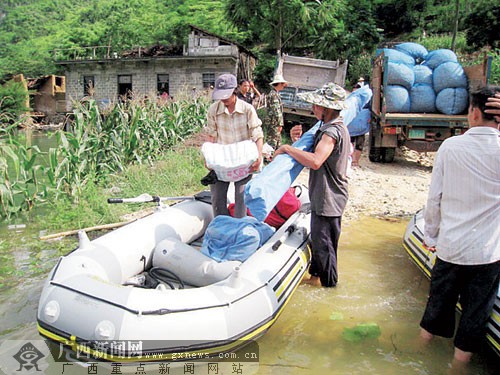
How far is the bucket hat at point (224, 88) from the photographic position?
3.86 metres

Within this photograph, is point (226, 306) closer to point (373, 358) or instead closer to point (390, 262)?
point (373, 358)

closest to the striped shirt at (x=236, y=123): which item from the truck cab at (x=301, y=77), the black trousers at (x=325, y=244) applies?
the black trousers at (x=325, y=244)

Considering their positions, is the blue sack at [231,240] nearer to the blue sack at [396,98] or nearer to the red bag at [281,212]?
the red bag at [281,212]

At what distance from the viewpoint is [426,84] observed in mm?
8227

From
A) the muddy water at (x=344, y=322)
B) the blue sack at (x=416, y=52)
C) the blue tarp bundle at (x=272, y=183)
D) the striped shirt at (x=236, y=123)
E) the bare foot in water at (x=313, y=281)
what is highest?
the blue sack at (x=416, y=52)

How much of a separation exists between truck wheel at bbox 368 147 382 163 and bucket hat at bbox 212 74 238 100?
5732mm

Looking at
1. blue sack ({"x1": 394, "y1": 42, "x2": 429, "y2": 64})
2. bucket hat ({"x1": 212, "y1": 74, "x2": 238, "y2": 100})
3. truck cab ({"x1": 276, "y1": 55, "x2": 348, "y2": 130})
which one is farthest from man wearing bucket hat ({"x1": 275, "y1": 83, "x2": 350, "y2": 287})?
truck cab ({"x1": 276, "y1": 55, "x2": 348, "y2": 130})

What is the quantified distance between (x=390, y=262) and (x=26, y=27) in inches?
2752

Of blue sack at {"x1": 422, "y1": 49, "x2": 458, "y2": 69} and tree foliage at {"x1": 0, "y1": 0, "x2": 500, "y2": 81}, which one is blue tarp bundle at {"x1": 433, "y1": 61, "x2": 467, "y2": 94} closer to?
blue sack at {"x1": 422, "y1": 49, "x2": 458, "y2": 69}

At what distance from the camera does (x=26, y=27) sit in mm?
61750

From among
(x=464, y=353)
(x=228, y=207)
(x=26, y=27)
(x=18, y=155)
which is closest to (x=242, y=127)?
(x=228, y=207)

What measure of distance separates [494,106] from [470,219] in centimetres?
66

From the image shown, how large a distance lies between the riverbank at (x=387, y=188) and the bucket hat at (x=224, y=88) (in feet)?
9.93

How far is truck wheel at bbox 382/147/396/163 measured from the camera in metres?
8.95
